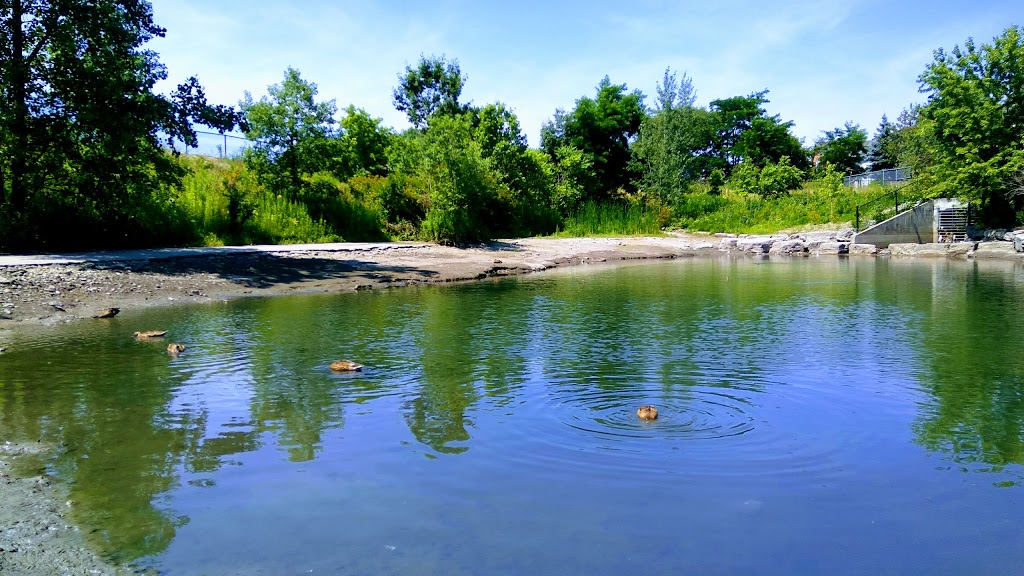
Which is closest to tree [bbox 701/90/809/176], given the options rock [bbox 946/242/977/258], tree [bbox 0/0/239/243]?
rock [bbox 946/242/977/258]

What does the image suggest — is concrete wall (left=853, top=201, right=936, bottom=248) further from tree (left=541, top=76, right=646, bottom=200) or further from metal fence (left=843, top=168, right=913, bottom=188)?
tree (left=541, top=76, right=646, bottom=200)

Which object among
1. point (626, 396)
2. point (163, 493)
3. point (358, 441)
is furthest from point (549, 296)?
point (163, 493)

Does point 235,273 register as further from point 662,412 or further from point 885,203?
point 885,203

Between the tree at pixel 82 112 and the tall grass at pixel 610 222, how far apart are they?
73.5ft

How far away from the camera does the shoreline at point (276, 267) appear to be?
15672 mm

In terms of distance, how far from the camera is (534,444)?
277 inches

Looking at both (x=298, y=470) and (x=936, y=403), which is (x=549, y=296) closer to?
(x=936, y=403)

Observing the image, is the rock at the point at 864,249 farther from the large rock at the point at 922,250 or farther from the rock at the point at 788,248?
the rock at the point at 788,248

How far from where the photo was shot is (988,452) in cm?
688

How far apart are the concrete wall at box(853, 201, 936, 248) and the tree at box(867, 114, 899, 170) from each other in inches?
997

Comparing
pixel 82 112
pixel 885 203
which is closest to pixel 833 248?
pixel 885 203

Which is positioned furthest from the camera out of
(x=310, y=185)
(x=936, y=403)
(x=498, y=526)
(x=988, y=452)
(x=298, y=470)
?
(x=310, y=185)

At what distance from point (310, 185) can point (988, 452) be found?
27.4m

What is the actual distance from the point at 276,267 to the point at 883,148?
6275cm
